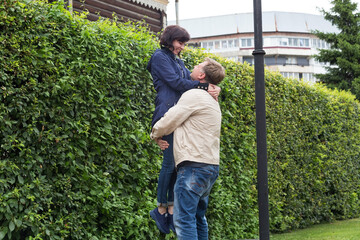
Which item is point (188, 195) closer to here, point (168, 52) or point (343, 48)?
point (168, 52)

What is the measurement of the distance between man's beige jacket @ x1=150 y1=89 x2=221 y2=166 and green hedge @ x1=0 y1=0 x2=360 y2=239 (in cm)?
123

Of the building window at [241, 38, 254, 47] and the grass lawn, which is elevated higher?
the building window at [241, 38, 254, 47]

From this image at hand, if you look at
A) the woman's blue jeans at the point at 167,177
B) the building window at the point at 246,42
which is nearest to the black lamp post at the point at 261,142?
the woman's blue jeans at the point at 167,177

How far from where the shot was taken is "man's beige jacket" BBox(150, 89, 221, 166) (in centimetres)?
419

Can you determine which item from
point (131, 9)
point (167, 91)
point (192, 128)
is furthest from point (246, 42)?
point (192, 128)

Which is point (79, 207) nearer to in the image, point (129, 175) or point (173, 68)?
point (129, 175)

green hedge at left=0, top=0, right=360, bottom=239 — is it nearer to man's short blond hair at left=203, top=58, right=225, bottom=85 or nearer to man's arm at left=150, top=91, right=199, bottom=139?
man's arm at left=150, top=91, right=199, bottom=139

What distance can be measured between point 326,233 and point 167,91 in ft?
20.1

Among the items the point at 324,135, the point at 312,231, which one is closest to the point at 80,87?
the point at 312,231

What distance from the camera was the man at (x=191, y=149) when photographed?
4.16m

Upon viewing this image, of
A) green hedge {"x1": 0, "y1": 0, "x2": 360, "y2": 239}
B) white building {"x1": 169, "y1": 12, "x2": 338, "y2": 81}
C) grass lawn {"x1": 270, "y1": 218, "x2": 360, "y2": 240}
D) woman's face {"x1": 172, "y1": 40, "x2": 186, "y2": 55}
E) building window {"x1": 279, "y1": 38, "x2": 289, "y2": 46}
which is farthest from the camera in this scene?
building window {"x1": 279, "y1": 38, "x2": 289, "y2": 46}

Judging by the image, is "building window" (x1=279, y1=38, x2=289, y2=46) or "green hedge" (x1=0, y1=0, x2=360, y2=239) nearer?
"green hedge" (x1=0, y1=0, x2=360, y2=239)

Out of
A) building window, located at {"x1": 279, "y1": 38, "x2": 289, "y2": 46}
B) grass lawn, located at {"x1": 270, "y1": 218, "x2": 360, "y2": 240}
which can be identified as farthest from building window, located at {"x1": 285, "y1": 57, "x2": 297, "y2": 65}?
grass lawn, located at {"x1": 270, "y1": 218, "x2": 360, "y2": 240}

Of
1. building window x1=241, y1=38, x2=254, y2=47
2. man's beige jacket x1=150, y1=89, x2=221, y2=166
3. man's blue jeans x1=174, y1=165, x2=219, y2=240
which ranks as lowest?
man's blue jeans x1=174, y1=165, x2=219, y2=240
